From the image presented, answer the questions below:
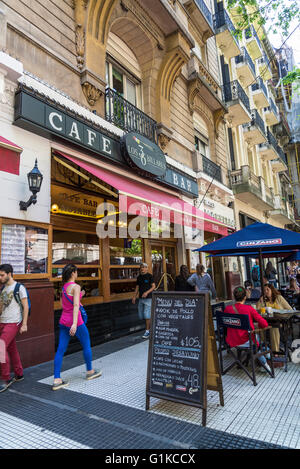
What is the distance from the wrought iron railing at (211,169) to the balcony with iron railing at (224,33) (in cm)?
737

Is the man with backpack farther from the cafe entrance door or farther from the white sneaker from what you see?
the cafe entrance door

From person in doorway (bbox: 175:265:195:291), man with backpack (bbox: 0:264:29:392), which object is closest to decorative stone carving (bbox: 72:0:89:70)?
man with backpack (bbox: 0:264:29:392)

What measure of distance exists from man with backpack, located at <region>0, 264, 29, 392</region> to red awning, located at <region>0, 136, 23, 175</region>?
169 centimetres

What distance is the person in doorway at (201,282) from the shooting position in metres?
7.20

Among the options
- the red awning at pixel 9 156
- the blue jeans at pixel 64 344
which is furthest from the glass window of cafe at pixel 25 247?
the blue jeans at pixel 64 344

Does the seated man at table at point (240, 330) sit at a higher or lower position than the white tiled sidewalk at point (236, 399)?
higher

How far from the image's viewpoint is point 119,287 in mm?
7883

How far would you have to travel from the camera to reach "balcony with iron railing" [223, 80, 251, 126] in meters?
15.0

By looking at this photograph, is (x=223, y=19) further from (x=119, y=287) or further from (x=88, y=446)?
(x=88, y=446)

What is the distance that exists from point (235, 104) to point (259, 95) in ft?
25.7

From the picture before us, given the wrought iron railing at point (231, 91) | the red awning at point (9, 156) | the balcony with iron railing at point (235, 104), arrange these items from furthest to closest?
1. the wrought iron railing at point (231, 91)
2. the balcony with iron railing at point (235, 104)
3. the red awning at point (9, 156)

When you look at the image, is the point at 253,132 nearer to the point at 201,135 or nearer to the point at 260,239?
the point at 201,135

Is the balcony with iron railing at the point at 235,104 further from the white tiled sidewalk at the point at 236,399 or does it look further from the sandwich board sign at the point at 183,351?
the sandwich board sign at the point at 183,351
